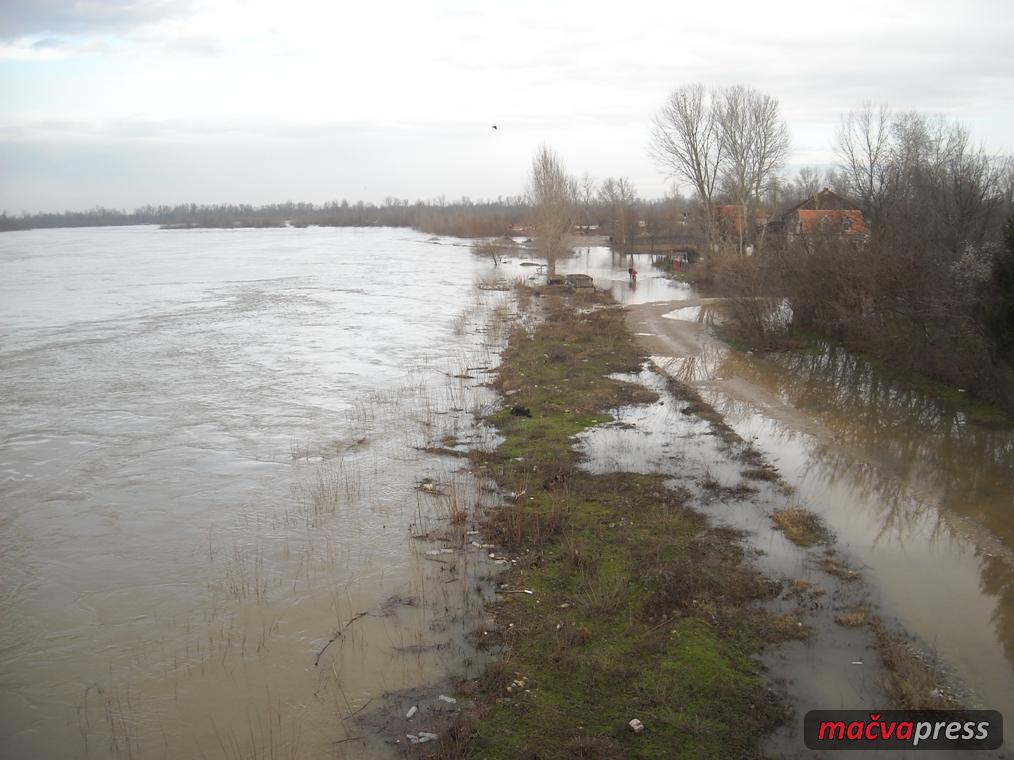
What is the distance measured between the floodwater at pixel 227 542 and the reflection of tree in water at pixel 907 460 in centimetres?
560

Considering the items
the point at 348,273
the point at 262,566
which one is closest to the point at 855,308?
the point at 262,566

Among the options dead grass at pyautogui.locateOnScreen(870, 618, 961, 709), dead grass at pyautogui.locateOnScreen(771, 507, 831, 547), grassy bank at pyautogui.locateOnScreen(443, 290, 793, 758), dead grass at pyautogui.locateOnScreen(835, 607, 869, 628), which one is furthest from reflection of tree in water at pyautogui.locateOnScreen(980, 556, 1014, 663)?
grassy bank at pyautogui.locateOnScreen(443, 290, 793, 758)

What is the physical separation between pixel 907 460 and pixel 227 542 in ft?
35.1

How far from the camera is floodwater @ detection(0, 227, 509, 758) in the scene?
266 inches

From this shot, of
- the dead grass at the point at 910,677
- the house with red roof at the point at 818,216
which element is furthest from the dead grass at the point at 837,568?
the house with red roof at the point at 818,216

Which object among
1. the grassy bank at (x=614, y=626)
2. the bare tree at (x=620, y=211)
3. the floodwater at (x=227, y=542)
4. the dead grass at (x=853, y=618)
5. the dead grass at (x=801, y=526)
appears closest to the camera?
the grassy bank at (x=614, y=626)

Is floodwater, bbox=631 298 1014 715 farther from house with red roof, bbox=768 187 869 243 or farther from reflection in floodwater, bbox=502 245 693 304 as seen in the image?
reflection in floodwater, bbox=502 245 693 304

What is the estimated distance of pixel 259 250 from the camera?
73.1 m

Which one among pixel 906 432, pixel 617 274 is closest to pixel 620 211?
pixel 617 274

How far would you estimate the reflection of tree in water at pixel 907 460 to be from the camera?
9.69 metres

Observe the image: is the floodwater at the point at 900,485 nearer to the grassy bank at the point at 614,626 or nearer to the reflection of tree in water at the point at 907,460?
the reflection of tree in water at the point at 907,460

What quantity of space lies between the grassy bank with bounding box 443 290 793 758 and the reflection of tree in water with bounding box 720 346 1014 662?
255 cm

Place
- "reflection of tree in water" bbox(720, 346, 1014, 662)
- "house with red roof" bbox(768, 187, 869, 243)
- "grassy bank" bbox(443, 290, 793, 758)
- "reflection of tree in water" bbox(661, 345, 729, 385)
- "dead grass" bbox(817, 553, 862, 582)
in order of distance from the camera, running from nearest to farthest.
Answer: "grassy bank" bbox(443, 290, 793, 758) → "dead grass" bbox(817, 553, 862, 582) → "reflection of tree in water" bbox(720, 346, 1014, 662) → "reflection of tree in water" bbox(661, 345, 729, 385) → "house with red roof" bbox(768, 187, 869, 243)

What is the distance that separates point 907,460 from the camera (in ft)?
41.1
